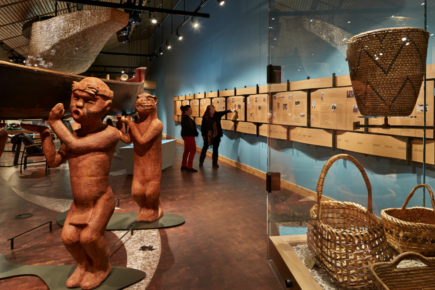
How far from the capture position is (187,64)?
10.7m

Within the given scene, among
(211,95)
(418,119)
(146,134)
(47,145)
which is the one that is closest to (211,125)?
(211,95)

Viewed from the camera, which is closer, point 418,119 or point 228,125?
point 418,119

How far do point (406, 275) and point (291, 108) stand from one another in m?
1.12

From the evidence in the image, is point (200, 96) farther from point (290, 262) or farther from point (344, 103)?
point (290, 262)

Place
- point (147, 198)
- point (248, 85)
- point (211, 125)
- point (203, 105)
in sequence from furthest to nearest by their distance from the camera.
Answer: point (203, 105)
point (211, 125)
point (248, 85)
point (147, 198)

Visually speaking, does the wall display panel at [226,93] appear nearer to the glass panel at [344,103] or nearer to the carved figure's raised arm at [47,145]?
the glass panel at [344,103]

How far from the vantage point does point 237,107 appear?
6516 mm

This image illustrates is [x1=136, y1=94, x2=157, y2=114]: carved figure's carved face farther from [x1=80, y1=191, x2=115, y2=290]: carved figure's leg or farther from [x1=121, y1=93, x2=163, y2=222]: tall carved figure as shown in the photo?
[x1=80, y1=191, x2=115, y2=290]: carved figure's leg

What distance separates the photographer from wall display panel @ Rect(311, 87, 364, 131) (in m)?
1.67

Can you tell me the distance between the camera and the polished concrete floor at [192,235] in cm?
216

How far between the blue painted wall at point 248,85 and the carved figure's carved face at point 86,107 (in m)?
1.25

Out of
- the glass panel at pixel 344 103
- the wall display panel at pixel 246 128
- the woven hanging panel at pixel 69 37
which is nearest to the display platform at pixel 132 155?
the wall display panel at pixel 246 128

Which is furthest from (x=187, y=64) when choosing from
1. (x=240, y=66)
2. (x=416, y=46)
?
(x=416, y=46)

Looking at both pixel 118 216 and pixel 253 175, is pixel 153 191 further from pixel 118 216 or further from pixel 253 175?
pixel 253 175
